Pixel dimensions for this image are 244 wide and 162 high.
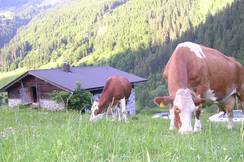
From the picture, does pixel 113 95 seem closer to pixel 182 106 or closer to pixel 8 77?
pixel 182 106

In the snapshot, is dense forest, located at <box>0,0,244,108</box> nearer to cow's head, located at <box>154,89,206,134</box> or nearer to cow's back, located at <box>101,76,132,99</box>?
cow's back, located at <box>101,76,132,99</box>

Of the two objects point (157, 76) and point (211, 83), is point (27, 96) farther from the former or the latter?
point (157, 76)

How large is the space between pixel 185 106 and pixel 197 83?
58.8 inches

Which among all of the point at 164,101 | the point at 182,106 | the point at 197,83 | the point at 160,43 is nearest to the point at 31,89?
the point at 197,83

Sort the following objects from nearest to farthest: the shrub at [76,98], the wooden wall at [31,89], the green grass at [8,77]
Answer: the shrub at [76,98] < the wooden wall at [31,89] < the green grass at [8,77]

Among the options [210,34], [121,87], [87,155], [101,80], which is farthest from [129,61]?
[87,155]

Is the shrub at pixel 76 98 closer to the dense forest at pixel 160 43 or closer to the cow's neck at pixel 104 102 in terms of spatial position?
the cow's neck at pixel 104 102

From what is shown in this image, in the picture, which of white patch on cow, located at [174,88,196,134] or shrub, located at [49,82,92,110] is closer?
white patch on cow, located at [174,88,196,134]

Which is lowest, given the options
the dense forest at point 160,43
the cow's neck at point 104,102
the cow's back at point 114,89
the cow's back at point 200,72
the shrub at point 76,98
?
the shrub at point 76,98

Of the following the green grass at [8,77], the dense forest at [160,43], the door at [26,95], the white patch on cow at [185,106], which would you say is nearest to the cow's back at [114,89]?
the white patch on cow at [185,106]

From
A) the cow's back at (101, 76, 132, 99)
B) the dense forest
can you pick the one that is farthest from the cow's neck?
the dense forest

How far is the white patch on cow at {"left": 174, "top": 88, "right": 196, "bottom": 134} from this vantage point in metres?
3.98

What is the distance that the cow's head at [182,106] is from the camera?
4.00m

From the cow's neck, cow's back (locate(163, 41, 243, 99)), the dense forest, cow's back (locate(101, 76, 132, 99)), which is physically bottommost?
the cow's neck
